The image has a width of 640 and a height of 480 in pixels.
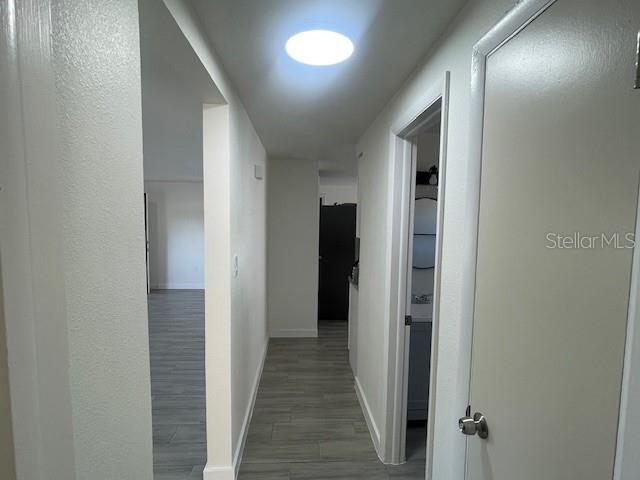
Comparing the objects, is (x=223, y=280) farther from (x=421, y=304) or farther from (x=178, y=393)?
(x=178, y=393)

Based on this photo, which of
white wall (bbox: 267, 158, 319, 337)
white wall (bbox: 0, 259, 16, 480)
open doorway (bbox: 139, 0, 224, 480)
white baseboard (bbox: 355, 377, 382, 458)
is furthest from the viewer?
white wall (bbox: 267, 158, 319, 337)

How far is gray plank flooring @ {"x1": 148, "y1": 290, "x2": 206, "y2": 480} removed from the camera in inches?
80.0

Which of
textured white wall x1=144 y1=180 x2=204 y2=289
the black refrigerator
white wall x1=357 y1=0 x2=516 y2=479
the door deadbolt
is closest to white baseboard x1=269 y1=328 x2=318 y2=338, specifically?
the black refrigerator

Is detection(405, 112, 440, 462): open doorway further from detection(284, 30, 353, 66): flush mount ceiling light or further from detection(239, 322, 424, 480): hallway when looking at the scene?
detection(284, 30, 353, 66): flush mount ceiling light

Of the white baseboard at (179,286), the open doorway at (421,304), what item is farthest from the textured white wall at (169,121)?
the white baseboard at (179,286)

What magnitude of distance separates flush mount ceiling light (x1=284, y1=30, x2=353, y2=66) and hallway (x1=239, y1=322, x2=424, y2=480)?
2.31 metres

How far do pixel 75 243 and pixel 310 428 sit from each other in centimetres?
236

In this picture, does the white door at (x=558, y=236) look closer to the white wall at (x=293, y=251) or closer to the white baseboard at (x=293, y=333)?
the white wall at (x=293, y=251)

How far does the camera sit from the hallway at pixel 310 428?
6.50ft

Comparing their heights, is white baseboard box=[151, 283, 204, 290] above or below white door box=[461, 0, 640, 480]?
below

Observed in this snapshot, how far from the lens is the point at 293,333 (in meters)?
4.24

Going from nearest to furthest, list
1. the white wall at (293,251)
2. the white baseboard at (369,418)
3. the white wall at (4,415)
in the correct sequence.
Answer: the white wall at (4,415) → the white baseboard at (369,418) → the white wall at (293,251)

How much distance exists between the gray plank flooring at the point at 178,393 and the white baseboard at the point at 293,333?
921 mm

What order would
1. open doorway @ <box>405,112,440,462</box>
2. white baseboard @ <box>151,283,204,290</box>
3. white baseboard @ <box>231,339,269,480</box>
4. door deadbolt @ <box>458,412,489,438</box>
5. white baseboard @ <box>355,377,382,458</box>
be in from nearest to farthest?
1. door deadbolt @ <box>458,412,489,438</box>
2. white baseboard @ <box>231,339,269,480</box>
3. white baseboard @ <box>355,377,382,458</box>
4. open doorway @ <box>405,112,440,462</box>
5. white baseboard @ <box>151,283,204,290</box>
